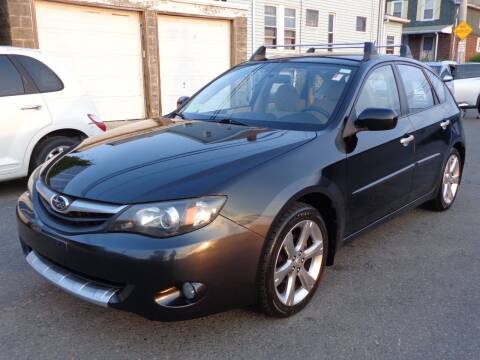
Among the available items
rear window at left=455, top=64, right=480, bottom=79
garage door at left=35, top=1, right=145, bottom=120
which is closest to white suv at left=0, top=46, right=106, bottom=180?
garage door at left=35, top=1, right=145, bottom=120

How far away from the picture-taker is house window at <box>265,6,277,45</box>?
1698 cm

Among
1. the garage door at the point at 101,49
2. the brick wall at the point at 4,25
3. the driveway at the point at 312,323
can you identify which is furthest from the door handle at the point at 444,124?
the brick wall at the point at 4,25

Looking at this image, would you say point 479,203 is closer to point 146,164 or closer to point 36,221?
point 146,164

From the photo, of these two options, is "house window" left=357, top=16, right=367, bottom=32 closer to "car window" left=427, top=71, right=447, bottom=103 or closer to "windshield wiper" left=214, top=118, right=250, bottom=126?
"car window" left=427, top=71, right=447, bottom=103

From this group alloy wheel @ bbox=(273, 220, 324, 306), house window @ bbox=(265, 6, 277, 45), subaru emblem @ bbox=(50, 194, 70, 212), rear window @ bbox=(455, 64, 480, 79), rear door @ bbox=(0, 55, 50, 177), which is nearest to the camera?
subaru emblem @ bbox=(50, 194, 70, 212)

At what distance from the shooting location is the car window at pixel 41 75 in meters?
5.86

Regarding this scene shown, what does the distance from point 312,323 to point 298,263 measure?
1.25 ft

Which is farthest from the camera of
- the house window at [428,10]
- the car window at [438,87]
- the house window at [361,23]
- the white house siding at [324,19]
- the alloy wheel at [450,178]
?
the house window at [428,10]

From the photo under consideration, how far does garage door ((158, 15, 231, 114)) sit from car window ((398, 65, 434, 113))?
8942 mm

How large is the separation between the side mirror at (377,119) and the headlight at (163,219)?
1563 mm

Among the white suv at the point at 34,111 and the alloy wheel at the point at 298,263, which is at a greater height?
the white suv at the point at 34,111

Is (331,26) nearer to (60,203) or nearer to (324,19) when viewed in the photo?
(324,19)

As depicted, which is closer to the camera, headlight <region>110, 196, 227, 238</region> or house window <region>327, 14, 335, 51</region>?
headlight <region>110, 196, 227, 238</region>

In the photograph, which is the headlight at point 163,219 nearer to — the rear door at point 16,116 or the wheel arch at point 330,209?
the wheel arch at point 330,209
